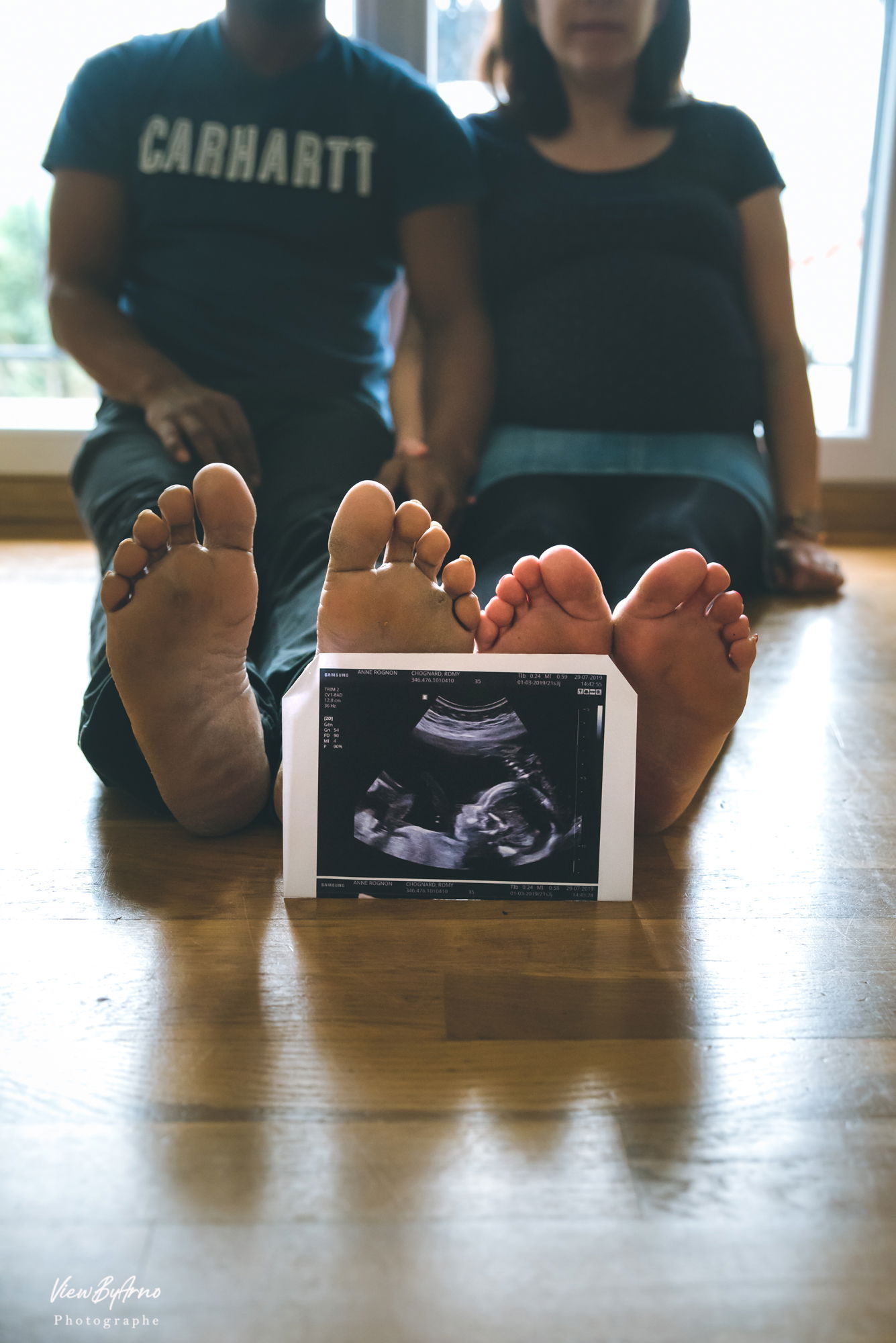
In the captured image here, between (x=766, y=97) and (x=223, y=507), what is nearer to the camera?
(x=223, y=507)

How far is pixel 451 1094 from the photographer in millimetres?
654

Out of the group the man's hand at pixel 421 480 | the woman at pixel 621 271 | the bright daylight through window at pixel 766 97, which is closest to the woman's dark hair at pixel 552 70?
the woman at pixel 621 271

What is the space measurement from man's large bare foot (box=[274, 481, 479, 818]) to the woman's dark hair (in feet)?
3.20

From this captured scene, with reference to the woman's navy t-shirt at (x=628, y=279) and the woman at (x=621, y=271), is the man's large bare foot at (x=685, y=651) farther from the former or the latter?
the woman's navy t-shirt at (x=628, y=279)

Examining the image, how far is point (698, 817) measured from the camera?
3.34 feet

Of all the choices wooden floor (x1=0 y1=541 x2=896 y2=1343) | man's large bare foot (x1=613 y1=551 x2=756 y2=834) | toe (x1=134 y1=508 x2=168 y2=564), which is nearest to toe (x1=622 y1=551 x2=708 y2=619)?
man's large bare foot (x1=613 y1=551 x2=756 y2=834)

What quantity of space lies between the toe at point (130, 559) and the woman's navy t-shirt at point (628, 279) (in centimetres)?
86

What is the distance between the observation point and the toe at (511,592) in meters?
0.82

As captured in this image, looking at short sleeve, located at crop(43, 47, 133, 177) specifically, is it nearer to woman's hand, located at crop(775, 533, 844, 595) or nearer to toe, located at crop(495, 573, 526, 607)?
toe, located at crop(495, 573, 526, 607)

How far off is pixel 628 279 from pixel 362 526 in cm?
88

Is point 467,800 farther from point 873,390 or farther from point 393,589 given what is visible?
point 873,390

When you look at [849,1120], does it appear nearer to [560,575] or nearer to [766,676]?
[560,575]

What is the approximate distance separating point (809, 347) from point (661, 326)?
88 cm

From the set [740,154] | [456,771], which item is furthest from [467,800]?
[740,154]
